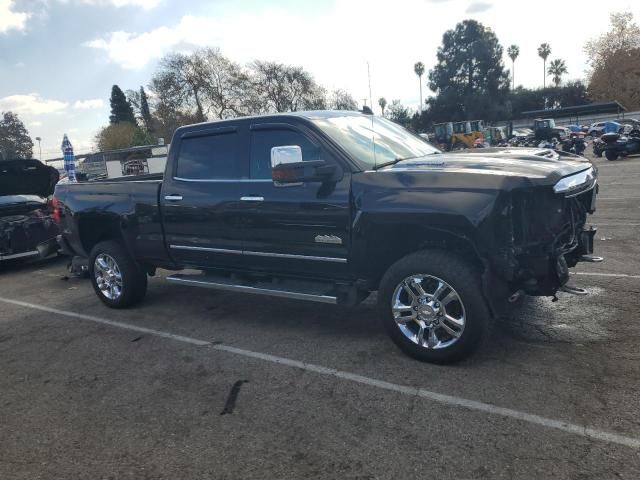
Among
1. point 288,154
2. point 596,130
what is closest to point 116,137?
point 596,130

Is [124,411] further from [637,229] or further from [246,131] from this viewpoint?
[637,229]

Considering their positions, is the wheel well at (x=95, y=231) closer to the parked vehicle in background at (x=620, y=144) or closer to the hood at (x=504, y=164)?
the hood at (x=504, y=164)

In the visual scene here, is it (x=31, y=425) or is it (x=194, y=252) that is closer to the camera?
(x=31, y=425)

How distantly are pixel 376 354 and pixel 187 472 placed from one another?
1.85m

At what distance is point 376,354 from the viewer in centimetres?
431

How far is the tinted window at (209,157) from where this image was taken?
5125 millimetres

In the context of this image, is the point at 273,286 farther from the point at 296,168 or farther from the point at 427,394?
the point at 427,394

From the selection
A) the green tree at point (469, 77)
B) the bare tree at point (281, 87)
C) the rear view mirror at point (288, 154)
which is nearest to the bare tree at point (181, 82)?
the bare tree at point (281, 87)

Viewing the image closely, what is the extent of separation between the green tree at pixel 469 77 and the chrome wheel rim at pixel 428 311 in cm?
6579

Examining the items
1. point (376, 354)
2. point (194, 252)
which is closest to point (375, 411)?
point (376, 354)

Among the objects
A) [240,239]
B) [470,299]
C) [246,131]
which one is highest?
[246,131]

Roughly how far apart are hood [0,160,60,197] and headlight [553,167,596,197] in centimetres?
984

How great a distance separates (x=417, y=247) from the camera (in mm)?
4223

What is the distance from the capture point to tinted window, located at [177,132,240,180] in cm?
512
